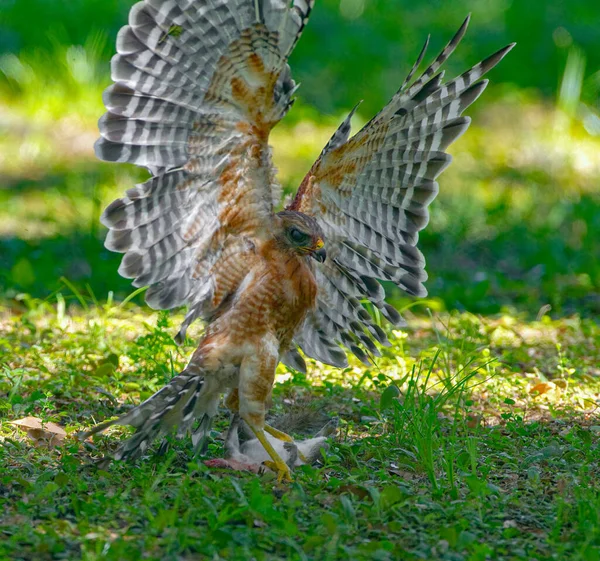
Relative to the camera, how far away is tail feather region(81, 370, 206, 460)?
4.15m

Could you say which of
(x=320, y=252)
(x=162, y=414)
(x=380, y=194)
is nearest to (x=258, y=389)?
(x=162, y=414)

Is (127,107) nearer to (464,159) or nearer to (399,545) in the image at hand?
(399,545)

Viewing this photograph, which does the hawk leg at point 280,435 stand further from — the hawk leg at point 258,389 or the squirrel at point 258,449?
the hawk leg at point 258,389

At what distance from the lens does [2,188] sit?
364 inches

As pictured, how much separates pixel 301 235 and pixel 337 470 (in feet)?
3.62

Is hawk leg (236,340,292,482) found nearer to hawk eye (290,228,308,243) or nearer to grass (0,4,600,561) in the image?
grass (0,4,600,561)

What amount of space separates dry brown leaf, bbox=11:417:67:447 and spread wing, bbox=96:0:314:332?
2.67 ft

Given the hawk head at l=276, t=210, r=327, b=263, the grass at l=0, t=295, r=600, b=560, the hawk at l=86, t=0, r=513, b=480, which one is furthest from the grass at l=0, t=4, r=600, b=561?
the hawk head at l=276, t=210, r=327, b=263

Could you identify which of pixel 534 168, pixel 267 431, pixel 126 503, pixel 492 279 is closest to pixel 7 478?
pixel 126 503

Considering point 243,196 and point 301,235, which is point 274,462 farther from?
point 243,196

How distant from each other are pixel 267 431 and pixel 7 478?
1284mm

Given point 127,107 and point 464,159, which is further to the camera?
point 464,159

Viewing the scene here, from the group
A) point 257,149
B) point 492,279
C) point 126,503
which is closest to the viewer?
point 126,503

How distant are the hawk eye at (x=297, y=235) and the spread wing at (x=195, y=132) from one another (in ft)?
0.61
